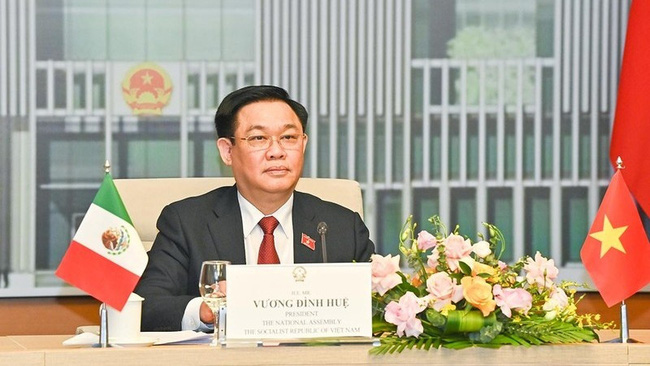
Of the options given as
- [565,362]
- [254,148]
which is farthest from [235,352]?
[254,148]

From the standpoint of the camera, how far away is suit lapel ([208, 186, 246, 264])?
116 inches

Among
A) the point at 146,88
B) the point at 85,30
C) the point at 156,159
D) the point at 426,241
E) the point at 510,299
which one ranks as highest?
the point at 85,30

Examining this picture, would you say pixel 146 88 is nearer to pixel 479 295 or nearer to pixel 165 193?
pixel 165 193

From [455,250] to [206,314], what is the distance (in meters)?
0.60

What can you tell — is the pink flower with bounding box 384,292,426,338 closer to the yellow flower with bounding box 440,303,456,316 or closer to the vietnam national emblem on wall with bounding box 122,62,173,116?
the yellow flower with bounding box 440,303,456,316

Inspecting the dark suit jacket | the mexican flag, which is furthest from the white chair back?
the mexican flag

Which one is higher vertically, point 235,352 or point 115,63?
point 115,63

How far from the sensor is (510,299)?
201cm

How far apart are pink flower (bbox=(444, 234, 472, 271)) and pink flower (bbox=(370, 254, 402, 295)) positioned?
10cm

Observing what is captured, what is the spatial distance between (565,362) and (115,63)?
8.74 ft

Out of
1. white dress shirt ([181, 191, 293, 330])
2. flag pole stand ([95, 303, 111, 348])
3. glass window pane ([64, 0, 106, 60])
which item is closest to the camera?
flag pole stand ([95, 303, 111, 348])

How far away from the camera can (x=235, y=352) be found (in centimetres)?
197

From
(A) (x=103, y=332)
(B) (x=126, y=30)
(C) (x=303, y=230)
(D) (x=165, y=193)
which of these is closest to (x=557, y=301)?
(A) (x=103, y=332)

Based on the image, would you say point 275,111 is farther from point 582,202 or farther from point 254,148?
point 582,202
